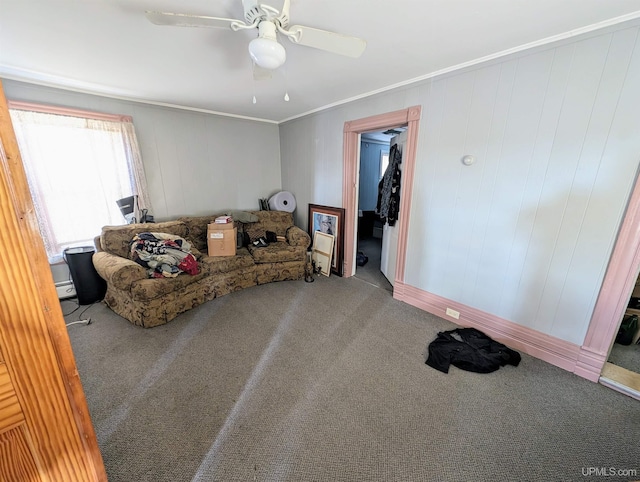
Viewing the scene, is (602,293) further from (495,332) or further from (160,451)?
(160,451)

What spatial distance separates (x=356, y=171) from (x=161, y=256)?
8.25ft

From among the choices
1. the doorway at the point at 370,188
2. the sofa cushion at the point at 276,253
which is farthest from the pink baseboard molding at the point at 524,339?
the doorway at the point at 370,188

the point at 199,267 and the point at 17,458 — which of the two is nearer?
the point at 17,458

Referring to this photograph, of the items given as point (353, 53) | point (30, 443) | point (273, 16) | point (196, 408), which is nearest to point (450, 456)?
point (196, 408)

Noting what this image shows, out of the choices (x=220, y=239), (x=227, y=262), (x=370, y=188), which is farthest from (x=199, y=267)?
(x=370, y=188)

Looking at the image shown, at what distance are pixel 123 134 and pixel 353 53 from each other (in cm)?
293

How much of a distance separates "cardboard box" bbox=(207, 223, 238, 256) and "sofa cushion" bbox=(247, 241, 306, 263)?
12.6 inches

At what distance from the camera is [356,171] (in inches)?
136

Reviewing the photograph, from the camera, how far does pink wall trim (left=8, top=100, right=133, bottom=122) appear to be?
2.52m

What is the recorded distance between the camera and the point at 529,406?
173 centimetres

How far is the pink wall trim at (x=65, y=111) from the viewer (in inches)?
99.0

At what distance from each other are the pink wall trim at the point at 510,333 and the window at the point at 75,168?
370 cm

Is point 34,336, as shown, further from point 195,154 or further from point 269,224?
point 195,154

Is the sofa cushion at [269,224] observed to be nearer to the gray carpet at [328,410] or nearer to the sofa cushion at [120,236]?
the sofa cushion at [120,236]
